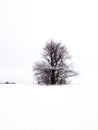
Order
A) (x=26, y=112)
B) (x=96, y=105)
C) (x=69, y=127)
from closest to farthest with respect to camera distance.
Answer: (x=69, y=127), (x=26, y=112), (x=96, y=105)

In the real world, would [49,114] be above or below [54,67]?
below

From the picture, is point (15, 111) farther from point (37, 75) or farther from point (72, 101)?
point (37, 75)

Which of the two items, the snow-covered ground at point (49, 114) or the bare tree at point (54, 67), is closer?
the snow-covered ground at point (49, 114)

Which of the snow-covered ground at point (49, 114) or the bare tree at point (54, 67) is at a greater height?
the bare tree at point (54, 67)

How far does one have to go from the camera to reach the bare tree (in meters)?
25.4

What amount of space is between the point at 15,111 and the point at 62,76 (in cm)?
1880

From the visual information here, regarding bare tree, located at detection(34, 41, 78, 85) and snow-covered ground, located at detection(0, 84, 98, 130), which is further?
bare tree, located at detection(34, 41, 78, 85)

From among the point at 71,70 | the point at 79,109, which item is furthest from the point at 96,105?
the point at 71,70

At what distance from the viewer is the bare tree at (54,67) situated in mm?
25433

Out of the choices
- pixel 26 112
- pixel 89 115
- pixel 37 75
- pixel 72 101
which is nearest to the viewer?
pixel 89 115

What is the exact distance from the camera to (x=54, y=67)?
85.0 feet

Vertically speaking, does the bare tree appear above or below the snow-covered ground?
above

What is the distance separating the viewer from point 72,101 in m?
9.36

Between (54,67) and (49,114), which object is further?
(54,67)
